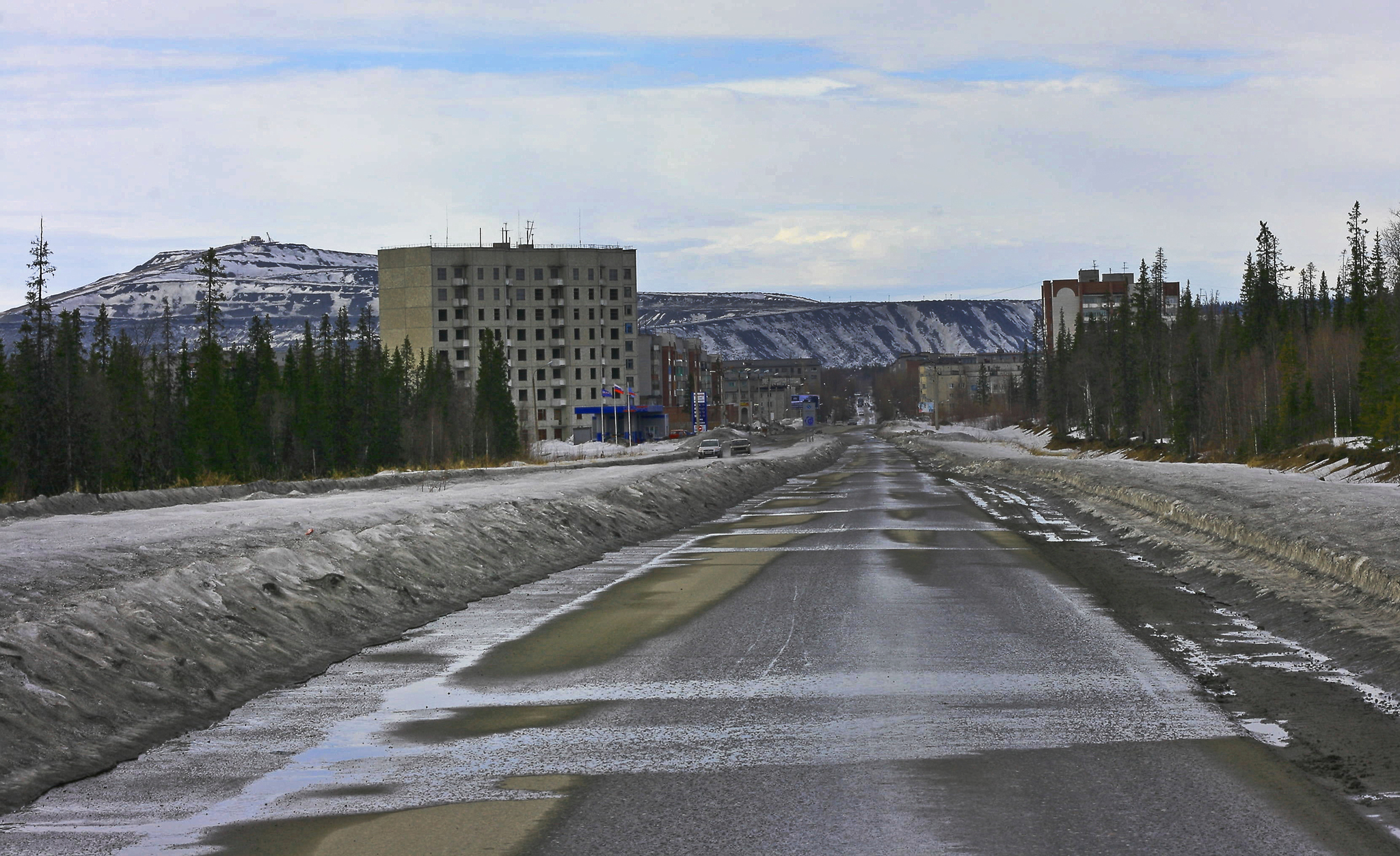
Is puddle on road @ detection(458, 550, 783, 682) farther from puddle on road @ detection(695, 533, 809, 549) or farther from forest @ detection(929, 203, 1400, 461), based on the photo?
forest @ detection(929, 203, 1400, 461)

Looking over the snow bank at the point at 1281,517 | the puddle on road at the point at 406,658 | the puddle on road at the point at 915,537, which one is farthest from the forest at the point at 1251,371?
the puddle on road at the point at 406,658

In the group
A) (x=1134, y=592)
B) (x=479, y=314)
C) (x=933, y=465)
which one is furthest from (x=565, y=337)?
(x=1134, y=592)

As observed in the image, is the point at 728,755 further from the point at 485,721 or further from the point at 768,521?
the point at 768,521

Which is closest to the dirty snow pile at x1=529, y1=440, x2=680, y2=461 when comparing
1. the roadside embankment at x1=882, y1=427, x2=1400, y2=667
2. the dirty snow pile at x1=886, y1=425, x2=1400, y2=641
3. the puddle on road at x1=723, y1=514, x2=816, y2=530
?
the dirty snow pile at x1=886, y1=425, x2=1400, y2=641

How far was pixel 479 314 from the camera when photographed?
177250 millimetres

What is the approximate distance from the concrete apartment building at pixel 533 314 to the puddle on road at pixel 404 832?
16966 centimetres

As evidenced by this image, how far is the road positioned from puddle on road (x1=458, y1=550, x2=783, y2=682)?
0.22 ft

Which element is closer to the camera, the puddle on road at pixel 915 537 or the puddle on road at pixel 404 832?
the puddle on road at pixel 404 832

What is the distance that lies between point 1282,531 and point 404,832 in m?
17.1

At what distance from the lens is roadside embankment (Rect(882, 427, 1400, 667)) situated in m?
13.3

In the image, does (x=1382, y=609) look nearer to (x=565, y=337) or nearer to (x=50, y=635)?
(x=50, y=635)

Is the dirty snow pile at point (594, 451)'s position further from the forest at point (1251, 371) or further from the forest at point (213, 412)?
the forest at point (1251, 371)

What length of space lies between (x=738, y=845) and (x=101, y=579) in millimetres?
10162

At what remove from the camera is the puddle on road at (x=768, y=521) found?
28.8m
